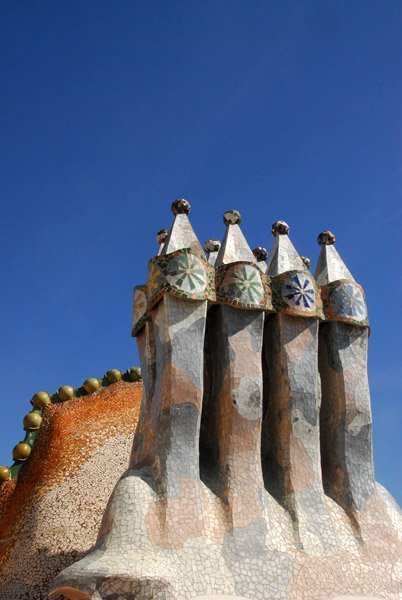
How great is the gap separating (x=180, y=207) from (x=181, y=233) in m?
0.55

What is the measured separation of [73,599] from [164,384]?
284 centimetres

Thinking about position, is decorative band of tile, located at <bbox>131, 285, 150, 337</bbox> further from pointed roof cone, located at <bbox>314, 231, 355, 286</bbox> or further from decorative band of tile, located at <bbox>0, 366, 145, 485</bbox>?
decorative band of tile, located at <bbox>0, 366, 145, 485</bbox>

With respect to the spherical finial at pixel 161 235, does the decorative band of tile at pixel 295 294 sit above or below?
below

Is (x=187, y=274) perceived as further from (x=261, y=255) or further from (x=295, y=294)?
(x=261, y=255)

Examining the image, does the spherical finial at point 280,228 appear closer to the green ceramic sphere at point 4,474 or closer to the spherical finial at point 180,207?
the spherical finial at point 180,207

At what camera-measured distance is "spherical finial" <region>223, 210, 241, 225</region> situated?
9664 mm

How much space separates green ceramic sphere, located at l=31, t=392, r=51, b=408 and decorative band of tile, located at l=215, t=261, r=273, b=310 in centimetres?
752

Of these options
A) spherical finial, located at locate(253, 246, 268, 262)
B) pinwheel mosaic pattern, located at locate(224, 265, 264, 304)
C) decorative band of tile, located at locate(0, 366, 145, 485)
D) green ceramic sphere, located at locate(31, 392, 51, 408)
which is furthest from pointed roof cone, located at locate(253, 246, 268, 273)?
green ceramic sphere, located at locate(31, 392, 51, 408)

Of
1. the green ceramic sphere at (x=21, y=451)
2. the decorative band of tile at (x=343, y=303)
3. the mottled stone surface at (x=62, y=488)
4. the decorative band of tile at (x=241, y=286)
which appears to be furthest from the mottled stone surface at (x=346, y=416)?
the green ceramic sphere at (x=21, y=451)

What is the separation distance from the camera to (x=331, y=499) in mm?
8305

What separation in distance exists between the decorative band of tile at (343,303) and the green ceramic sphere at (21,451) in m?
7.94

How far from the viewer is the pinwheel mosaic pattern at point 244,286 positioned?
8273 millimetres

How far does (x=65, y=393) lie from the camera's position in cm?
1395

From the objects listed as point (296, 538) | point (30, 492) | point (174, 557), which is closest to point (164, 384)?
point (174, 557)
